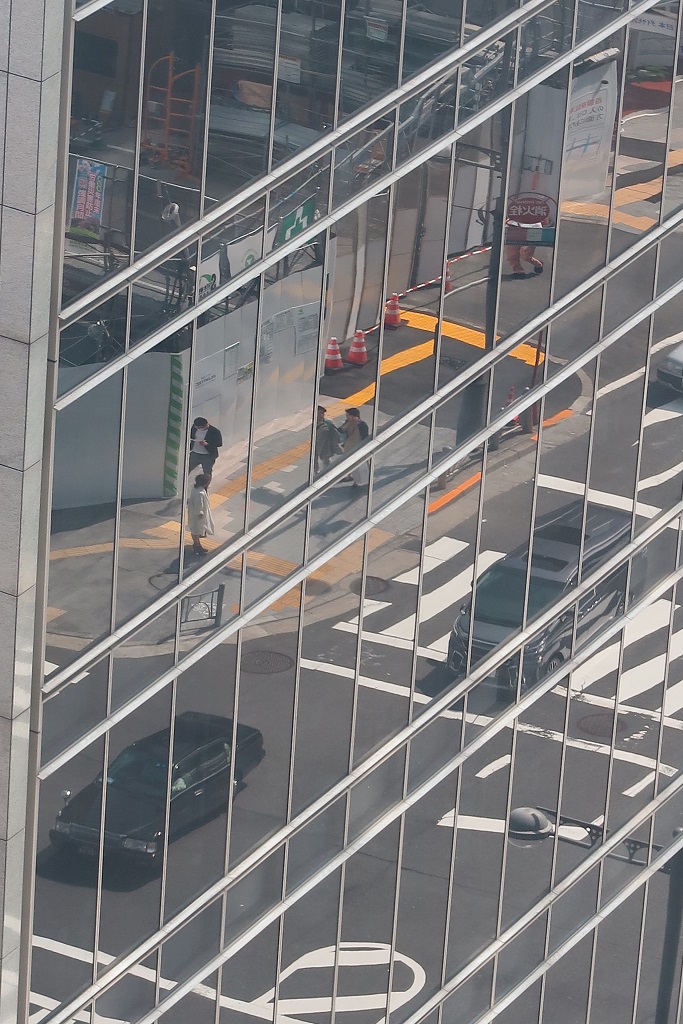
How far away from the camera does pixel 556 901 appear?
25.0 m

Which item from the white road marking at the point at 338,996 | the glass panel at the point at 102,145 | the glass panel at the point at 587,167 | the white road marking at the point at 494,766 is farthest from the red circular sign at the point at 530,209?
the white road marking at the point at 338,996

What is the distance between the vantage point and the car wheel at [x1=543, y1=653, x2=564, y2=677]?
2386 cm

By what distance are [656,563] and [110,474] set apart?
923 cm

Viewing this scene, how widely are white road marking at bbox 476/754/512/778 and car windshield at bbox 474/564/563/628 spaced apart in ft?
6.02

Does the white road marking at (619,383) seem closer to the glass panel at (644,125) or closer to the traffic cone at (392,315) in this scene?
the glass panel at (644,125)

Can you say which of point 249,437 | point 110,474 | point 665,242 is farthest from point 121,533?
point 665,242

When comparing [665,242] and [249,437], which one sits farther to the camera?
[665,242]

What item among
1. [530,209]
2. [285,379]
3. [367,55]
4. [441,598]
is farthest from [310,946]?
[367,55]

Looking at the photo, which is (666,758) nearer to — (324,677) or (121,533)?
(324,677)

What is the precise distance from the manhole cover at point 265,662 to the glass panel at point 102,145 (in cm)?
516

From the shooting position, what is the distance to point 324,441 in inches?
814

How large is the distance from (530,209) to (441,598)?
4960 mm

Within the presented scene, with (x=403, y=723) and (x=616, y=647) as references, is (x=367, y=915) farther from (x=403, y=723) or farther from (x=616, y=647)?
(x=616, y=647)

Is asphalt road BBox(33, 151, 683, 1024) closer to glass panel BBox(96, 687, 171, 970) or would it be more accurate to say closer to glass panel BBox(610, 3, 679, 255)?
glass panel BBox(96, 687, 171, 970)
